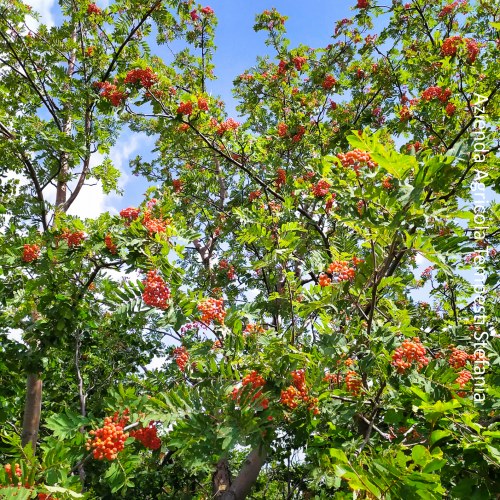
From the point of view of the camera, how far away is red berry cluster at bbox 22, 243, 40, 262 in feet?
13.1

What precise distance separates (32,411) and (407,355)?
194 inches

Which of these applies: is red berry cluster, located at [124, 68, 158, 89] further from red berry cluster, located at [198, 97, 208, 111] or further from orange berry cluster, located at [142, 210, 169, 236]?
orange berry cluster, located at [142, 210, 169, 236]

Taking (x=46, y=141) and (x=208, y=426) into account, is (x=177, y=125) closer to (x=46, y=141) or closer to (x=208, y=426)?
(x=46, y=141)

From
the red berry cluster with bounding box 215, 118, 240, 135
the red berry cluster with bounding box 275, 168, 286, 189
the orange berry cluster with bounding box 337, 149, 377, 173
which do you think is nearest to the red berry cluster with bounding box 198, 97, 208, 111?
the red berry cluster with bounding box 215, 118, 240, 135

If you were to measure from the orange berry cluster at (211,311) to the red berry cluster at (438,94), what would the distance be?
3.94 m

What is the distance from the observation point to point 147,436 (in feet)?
9.19

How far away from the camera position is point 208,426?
7.77 feet

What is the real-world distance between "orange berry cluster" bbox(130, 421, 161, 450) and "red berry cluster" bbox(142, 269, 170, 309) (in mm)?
848

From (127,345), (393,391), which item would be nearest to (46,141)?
(127,345)

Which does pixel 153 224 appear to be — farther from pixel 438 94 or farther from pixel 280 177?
pixel 438 94

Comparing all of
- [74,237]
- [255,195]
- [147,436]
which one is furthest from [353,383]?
[255,195]

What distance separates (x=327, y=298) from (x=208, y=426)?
41.2 inches

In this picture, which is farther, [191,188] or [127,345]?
[191,188]

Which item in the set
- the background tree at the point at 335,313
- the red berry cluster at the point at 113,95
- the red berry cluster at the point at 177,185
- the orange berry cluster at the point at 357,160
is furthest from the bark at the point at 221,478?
the red berry cluster at the point at 113,95
